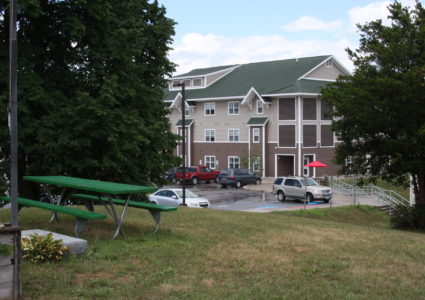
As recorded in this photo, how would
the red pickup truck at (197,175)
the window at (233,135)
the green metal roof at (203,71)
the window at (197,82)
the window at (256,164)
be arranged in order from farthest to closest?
the green metal roof at (203,71) → the window at (197,82) → the window at (233,135) → the window at (256,164) → the red pickup truck at (197,175)

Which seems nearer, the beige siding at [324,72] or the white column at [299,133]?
the white column at [299,133]

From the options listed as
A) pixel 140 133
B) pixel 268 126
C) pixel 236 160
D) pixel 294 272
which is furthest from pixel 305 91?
pixel 294 272

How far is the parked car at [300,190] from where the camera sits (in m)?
35.9

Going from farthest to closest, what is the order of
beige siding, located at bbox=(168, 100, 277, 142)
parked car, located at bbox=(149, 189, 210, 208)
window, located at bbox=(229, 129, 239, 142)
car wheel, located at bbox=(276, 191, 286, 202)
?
window, located at bbox=(229, 129, 239, 142) < beige siding, located at bbox=(168, 100, 277, 142) < car wheel, located at bbox=(276, 191, 286, 202) < parked car, located at bbox=(149, 189, 210, 208)

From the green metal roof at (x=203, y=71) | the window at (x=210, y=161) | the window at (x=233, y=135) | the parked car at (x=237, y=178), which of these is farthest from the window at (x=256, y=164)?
the green metal roof at (x=203, y=71)

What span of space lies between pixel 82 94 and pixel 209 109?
4333 centimetres

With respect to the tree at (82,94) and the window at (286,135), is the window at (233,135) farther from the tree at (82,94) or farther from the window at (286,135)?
the tree at (82,94)

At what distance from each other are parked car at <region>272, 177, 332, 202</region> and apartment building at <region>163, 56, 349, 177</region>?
13.3m

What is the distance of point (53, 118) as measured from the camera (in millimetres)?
15852

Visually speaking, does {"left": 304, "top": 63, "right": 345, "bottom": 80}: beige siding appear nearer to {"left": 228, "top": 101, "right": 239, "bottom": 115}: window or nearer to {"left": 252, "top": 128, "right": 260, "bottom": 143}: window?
{"left": 252, "top": 128, "right": 260, "bottom": 143}: window

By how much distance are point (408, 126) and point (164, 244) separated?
13521mm

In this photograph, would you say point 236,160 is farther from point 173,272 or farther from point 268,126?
point 173,272

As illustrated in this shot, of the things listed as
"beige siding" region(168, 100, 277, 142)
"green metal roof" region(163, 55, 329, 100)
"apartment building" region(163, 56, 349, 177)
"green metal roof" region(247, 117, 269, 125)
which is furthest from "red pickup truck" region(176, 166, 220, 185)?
"green metal roof" region(163, 55, 329, 100)

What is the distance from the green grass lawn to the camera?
6578 mm
